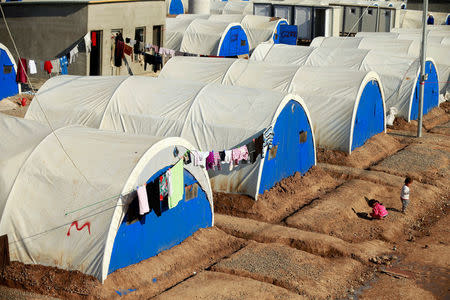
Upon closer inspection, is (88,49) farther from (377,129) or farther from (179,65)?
(377,129)

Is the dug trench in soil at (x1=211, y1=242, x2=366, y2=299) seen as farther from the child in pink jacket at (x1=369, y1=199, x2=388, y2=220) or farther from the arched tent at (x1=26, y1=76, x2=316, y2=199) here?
the arched tent at (x1=26, y1=76, x2=316, y2=199)

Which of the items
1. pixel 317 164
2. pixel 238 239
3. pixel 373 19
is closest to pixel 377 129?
pixel 317 164

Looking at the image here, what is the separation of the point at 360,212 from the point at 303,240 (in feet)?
10.6

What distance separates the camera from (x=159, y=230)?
15.4m

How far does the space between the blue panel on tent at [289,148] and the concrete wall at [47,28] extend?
11555 millimetres

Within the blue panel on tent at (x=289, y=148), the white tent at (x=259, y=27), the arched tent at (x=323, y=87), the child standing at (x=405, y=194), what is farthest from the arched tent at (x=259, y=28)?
the child standing at (x=405, y=194)

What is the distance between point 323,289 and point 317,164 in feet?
31.4

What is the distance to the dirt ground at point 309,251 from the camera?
14.0 m

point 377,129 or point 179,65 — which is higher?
point 179,65

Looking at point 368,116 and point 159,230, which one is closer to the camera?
point 159,230

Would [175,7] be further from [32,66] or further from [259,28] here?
[32,66]

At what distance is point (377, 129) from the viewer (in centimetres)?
2712

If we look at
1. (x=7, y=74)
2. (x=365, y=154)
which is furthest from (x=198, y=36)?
(x=365, y=154)

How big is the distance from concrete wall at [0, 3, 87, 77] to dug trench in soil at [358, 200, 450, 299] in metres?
16.2
